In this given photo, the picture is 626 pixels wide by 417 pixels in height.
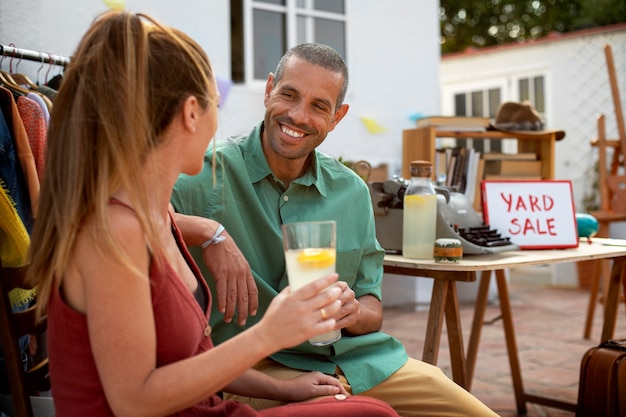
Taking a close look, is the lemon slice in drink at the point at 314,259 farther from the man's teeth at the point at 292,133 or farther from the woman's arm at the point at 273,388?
the man's teeth at the point at 292,133

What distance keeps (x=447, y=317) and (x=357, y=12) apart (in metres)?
4.84

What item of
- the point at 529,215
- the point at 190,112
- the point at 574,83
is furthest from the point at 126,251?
the point at 574,83

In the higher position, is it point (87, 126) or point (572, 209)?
point (87, 126)

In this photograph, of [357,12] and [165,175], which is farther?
[357,12]

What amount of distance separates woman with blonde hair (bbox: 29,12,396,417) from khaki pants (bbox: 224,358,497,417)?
28.7 inches

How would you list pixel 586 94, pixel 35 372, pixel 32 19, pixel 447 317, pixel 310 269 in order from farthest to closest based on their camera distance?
pixel 586 94 → pixel 32 19 → pixel 447 317 → pixel 35 372 → pixel 310 269

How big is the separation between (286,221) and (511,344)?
1839 millimetres

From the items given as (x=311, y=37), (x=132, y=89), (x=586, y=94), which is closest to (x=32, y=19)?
(x=311, y=37)

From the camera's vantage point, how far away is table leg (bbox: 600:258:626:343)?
3.25m

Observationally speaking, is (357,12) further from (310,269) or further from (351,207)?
(310,269)

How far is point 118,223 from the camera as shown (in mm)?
1186

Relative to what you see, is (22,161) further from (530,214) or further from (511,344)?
(511,344)

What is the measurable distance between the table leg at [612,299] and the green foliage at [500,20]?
1525 cm

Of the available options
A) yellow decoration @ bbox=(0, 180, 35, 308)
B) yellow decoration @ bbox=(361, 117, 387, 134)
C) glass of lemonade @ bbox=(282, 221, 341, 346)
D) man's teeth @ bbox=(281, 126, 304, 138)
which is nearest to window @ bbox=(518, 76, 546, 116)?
yellow decoration @ bbox=(361, 117, 387, 134)
